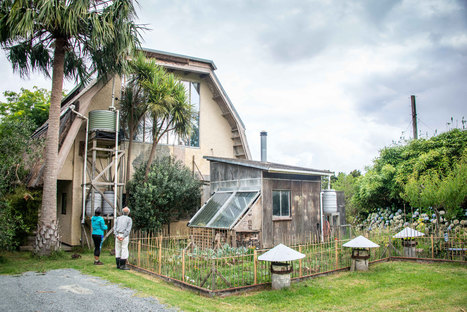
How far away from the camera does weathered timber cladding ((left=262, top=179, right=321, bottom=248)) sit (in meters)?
13.5

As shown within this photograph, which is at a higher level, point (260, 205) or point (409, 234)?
point (260, 205)

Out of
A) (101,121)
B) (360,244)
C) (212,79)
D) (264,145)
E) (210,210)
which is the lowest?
(360,244)

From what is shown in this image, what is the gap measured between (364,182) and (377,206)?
162 centimetres

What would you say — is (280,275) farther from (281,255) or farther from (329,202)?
(329,202)

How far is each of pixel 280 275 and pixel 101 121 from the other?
10259 mm

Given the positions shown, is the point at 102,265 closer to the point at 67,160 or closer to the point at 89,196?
the point at 89,196

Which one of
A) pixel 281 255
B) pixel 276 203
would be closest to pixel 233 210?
pixel 276 203

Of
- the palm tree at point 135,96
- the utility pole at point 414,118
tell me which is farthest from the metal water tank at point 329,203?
the utility pole at point 414,118

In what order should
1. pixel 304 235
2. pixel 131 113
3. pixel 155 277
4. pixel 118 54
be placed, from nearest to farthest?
pixel 155 277 → pixel 118 54 → pixel 304 235 → pixel 131 113

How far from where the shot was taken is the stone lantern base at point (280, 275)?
8.05m

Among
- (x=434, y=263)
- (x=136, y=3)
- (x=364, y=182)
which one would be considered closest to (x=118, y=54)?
(x=136, y=3)

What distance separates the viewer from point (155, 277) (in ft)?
30.5

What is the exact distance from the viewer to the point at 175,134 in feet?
58.3

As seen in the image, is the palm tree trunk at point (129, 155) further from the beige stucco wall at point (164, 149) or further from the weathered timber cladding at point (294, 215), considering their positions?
the weathered timber cladding at point (294, 215)
